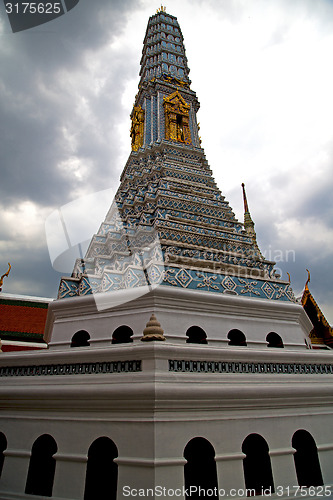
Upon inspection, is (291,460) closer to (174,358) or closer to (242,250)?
(174,358)

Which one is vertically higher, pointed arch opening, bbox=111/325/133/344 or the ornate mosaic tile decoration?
the ornate mosaic tile decoration

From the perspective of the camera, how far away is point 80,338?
28.0 feet

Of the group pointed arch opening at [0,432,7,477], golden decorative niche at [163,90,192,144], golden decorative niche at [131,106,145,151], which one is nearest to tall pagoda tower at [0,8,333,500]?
pointed arch opening at [0,432,7,477]

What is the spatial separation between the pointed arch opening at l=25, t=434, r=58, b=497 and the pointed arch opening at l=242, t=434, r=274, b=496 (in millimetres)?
3697

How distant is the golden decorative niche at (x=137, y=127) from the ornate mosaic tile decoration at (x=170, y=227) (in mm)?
60

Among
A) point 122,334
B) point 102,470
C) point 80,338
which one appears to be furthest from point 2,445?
point 122,334

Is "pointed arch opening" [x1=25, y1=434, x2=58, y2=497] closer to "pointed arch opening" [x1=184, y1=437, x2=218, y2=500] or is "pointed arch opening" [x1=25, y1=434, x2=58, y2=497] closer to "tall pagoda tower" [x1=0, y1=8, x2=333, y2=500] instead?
"tall pagoda tower" [x1=0, y1=8, x2=333, y2=500]

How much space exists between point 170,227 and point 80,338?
4620mm

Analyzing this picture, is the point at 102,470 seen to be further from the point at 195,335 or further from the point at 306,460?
the point at 306,460

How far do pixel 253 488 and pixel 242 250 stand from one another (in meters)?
7.25

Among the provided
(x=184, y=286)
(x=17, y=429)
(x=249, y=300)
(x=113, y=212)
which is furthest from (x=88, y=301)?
(x=113, y=212)

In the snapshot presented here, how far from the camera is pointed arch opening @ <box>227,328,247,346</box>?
8.48m

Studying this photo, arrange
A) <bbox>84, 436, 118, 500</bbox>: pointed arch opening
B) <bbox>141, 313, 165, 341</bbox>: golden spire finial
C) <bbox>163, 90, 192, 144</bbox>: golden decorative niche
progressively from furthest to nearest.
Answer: <bbox>163, 90, 192, 144</bbox>: golden decorative niche → <bbox>141, 313, 165, 341</bbox>: golden spire finial → <bbox>84, 436, 118, 500</bbox>: pointed arch opening

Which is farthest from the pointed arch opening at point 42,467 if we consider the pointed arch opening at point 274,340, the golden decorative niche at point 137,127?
the golden decorative niche at point 137,127
